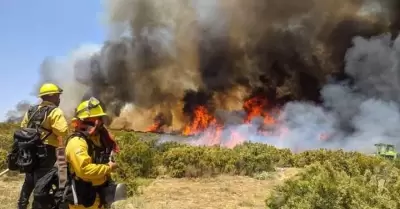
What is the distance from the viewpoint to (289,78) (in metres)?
30.9

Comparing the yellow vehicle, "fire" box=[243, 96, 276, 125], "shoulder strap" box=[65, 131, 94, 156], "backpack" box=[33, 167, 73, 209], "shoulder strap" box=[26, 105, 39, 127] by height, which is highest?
"fire" box=[243, 96, 276, 125]

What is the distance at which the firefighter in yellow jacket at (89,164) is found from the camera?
4098mm

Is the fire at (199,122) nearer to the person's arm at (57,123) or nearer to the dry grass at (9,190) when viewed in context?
the dry grass at (9,190)

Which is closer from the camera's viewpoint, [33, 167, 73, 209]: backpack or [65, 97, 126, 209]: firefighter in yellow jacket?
[65, 97, 126, 209]: firefighter in yellow jacket

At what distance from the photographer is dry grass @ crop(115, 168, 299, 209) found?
26.9 feet

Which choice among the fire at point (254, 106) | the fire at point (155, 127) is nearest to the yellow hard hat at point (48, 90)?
the fire at point (254, 106)

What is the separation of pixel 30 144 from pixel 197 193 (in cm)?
403

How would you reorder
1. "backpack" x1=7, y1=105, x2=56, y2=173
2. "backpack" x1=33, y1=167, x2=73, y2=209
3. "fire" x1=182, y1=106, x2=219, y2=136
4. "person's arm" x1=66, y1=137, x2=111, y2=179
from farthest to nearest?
"fire" x1=182, y1=106, x2=219, y2=136 < "backpack" x1=7, y1=105, x2=56, y2=173 < "backpack" x1=33, y1=167, x2=73, y2=209 < "person's arm" x1=66, y1=137, x2=111, y2=179

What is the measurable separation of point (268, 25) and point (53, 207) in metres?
27.0

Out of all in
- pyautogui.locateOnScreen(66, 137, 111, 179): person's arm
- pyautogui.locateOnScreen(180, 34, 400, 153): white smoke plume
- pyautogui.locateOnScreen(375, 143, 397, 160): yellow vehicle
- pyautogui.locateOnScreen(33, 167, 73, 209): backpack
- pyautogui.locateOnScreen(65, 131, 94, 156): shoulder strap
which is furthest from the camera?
pyautogui.locateOnScreen(180, 34, 400, 153): white smoke plume

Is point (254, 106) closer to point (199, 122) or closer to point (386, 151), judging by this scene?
point (199, 122)

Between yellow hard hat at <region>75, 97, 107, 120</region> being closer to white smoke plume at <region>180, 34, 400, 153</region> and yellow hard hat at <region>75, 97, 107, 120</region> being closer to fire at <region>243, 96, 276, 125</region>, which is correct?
white smoke plume at <region>180, 34, 400, 153</region>

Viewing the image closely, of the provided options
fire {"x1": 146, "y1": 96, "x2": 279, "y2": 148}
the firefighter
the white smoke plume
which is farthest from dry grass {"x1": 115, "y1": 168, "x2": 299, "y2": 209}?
fire {"x1": 146, "y1": 96, "x2": 279, "y2": 148}

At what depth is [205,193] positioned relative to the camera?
9.13 meters
